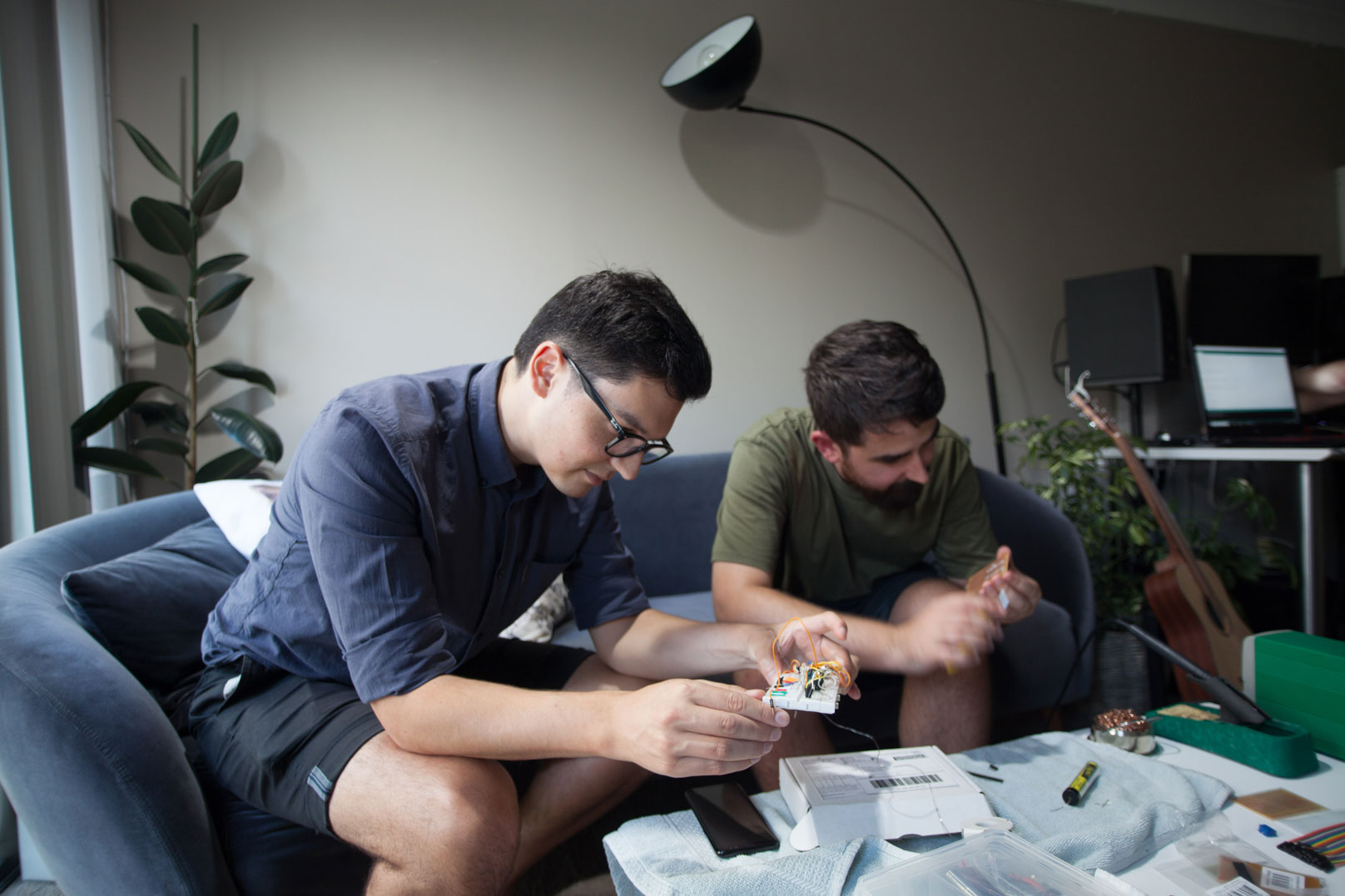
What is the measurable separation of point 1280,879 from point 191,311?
99.1 inches

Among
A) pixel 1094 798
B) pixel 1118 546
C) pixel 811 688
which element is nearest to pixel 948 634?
pixel 1094 798

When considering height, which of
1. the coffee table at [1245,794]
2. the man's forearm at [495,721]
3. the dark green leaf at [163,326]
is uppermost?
the dark green leaf at [163,326]

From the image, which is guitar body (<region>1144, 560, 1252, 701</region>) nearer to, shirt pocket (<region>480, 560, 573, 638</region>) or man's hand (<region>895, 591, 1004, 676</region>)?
man's hand (<region>895, 591, 1004, 676</region>)

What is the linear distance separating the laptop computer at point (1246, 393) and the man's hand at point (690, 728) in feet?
8.74

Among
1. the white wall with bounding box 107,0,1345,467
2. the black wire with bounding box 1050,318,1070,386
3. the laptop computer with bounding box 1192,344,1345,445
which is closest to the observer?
the white wall with bounding box 107,0,1345,467

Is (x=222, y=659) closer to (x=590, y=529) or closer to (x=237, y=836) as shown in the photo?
(x=237, y=836)

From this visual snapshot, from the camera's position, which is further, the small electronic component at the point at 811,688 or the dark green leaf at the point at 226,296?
the dark green leaf at the point at 226,296

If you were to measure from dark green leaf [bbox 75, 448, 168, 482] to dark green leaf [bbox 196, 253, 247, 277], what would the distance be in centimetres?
53

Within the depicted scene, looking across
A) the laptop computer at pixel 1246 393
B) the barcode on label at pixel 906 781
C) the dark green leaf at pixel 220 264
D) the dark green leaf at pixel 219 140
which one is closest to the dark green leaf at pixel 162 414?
the dark green leaf at pixel 220 264

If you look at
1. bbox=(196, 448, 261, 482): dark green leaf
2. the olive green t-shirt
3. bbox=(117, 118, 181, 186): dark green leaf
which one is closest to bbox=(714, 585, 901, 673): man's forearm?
the olive green t-shirt

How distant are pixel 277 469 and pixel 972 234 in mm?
2857

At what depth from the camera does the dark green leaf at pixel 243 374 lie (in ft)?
6.58

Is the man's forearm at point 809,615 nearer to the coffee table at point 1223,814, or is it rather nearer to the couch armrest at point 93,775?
the coffee table at point 1223,814

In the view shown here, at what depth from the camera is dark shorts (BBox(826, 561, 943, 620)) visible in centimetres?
171
